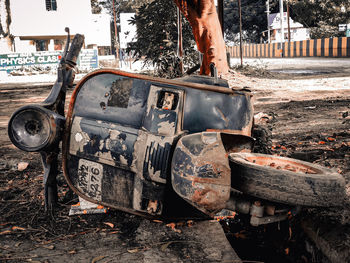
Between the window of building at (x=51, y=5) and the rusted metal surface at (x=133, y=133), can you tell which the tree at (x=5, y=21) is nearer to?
the window of building at (x=51, y=5)

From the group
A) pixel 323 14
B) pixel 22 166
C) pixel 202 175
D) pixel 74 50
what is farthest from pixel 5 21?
pixel 202 175

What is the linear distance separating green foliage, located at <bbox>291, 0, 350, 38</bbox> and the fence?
7886mm

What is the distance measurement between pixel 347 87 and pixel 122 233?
8729mm

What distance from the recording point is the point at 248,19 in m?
47.5

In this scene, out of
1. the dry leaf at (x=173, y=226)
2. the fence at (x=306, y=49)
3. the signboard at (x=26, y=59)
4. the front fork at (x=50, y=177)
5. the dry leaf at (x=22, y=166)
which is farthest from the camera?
the signboard at (x=26, y=59)

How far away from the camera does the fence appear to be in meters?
24.5

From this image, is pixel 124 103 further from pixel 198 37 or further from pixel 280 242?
pixel 198 37

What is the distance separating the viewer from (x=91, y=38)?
116 ft

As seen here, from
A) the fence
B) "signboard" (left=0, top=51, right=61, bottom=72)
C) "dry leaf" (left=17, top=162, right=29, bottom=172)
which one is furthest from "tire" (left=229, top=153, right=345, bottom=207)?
"signboard" (left=0, top=51, right=61, bottom=72)

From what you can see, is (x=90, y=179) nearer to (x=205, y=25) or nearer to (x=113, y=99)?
(x=113, y=99)

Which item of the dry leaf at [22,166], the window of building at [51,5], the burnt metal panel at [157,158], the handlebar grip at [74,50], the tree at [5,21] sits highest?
the window of building at [51,5]

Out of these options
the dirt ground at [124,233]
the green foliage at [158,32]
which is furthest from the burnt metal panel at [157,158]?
the green foliage at [158,32]

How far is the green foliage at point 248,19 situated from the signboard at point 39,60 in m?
25.5

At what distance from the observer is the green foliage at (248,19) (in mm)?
46906
